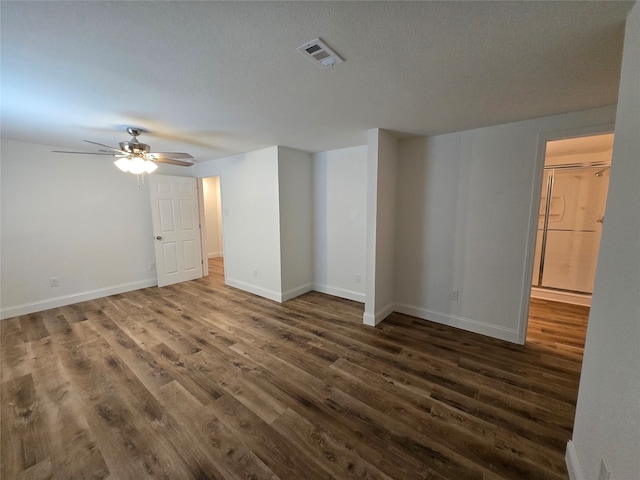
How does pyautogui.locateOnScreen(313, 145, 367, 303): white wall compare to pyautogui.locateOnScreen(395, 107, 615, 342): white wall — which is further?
pyautogui.locateOnScreen(313, 145, 367, 303): white wall

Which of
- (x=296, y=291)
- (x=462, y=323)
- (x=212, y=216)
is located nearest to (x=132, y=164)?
(x=296, y=291)

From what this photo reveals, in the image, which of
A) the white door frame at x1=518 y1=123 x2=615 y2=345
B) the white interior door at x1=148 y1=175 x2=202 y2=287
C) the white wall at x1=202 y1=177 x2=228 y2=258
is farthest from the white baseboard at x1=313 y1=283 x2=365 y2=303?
the white wall at x1=202 y1=177 x2=228 y2=258

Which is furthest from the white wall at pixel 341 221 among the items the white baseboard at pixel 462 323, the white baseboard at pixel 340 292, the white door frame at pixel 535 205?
the white door frame at pixel 535 205

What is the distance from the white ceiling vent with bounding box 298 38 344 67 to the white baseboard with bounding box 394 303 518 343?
293 cm

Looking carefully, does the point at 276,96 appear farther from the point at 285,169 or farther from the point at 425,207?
the point at 425,207

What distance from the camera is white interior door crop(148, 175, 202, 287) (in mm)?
4445

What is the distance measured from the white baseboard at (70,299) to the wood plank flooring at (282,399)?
0.22 metres

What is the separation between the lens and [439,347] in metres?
2.58

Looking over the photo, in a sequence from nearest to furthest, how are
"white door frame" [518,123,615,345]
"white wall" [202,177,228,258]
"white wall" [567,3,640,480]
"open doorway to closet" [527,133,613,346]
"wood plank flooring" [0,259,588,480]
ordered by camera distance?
1. "white wall" [567,3,640,480]
2. "wood plank flooring" [0,259,588,480]
3. "white door frame" [518,123,615,345]
4. "open doorway to closet" [527,133,613,346]
5. "white wall" [202,177,228,258]

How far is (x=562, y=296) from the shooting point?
12.8ft

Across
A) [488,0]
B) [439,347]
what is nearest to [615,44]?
[488,0]

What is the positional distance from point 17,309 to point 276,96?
4.49m

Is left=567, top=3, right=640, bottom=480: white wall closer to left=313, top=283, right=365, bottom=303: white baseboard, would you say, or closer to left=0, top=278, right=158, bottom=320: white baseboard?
left=313, top=283, right=365, bottom=303: white baseboard

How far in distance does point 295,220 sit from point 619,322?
3.39 m
